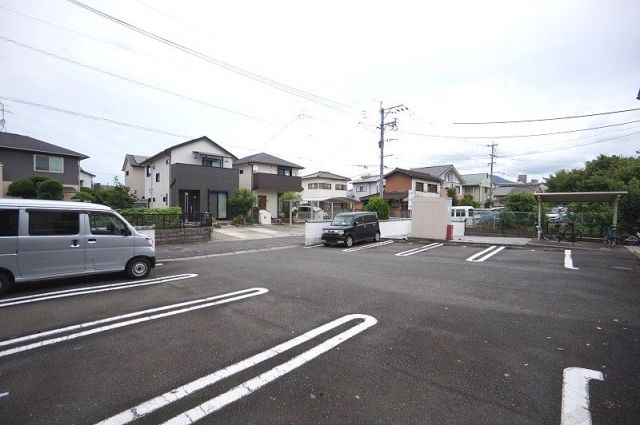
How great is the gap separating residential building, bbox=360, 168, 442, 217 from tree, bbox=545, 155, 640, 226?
12.4 meters

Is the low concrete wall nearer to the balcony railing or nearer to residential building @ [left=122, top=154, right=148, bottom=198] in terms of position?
the balcony railing

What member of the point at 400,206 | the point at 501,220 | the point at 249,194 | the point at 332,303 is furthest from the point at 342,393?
the point at 400,206

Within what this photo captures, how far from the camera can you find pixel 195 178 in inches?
915

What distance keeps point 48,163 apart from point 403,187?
108ft

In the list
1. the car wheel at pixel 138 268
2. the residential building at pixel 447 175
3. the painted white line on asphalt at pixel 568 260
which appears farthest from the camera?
the residential building at pixel 447 175

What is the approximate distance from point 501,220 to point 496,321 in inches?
694

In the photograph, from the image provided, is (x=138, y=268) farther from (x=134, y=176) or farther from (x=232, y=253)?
(x=134, y=176)

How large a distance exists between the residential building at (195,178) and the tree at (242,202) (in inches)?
41.3

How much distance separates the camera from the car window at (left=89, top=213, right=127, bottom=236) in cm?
712

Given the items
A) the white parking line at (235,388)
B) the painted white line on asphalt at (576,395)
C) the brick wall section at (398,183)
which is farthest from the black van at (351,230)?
the brick wall section at (398,183)

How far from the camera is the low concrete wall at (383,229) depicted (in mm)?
16156

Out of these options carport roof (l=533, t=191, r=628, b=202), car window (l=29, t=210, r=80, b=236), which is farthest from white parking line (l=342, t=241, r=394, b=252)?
car window (l=29, t=210, r=80, b=236)

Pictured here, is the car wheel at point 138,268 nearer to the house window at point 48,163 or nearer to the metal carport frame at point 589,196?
the metal carport frame at point 589,196

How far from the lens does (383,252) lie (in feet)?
44.3
